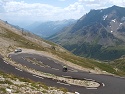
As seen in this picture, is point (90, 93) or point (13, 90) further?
point (90, 93)

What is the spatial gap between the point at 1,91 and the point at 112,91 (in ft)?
62.1

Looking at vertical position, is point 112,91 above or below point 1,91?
below

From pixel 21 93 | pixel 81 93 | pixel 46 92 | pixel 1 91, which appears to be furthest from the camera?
pixel 81 93

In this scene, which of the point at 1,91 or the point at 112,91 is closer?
the point at 1,91

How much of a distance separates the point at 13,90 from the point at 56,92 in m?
4.94

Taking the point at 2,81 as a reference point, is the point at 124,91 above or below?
below

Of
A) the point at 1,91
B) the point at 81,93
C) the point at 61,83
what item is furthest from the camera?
the point at 61,83

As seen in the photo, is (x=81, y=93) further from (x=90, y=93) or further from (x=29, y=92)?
(x=29, y=92)

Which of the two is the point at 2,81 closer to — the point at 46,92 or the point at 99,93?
the point at 46,92

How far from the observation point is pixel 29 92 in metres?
21.2

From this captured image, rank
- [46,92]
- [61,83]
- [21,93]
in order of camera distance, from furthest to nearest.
Result: [61,83]
[46,92]
[21,93]

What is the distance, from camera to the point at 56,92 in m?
24.0

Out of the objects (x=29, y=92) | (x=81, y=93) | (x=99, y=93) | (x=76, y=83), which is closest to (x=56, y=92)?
(x=29, y=92)

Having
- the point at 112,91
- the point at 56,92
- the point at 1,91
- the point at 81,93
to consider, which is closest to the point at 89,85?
the point at 112,91
